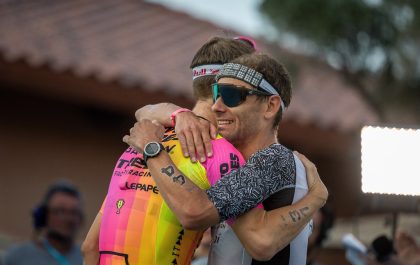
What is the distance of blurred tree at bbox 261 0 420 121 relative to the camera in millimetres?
10953

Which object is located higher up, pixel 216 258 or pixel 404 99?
pixel 216 258

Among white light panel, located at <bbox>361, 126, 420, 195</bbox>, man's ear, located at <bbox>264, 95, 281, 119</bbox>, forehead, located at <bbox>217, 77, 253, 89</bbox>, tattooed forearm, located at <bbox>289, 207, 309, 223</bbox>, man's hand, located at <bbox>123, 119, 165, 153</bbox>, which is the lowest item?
white light panel, located at <bbox>361, 126, 420, 195</bbox>

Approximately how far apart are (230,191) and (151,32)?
32.4 ft

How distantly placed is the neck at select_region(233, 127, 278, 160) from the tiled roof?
579cm

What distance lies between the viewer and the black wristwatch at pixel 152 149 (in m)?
3.68

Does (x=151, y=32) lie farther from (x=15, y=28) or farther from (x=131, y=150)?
(x=131, y=150)

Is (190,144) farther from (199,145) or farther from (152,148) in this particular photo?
(152,148)

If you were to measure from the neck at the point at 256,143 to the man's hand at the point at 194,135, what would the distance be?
0.13 meters

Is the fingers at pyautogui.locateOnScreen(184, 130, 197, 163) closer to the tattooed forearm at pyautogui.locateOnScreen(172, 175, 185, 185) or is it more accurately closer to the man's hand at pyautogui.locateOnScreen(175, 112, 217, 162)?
the man's hand at pyautogui.locateOnScreen(175, 112, 217, 162)

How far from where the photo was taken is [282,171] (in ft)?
12.3

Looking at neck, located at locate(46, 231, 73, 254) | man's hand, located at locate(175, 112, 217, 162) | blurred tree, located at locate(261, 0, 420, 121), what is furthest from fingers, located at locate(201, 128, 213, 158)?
blurred tree, located at locate(261, 0, 420, 121)

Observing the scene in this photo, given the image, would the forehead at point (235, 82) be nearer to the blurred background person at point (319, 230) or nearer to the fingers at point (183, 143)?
the fingers at point (183, 143)

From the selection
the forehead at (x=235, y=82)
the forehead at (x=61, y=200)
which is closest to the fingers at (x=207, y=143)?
the forehead at (x=235, y=82)

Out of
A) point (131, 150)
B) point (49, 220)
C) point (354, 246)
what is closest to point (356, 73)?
point (49, 220)
